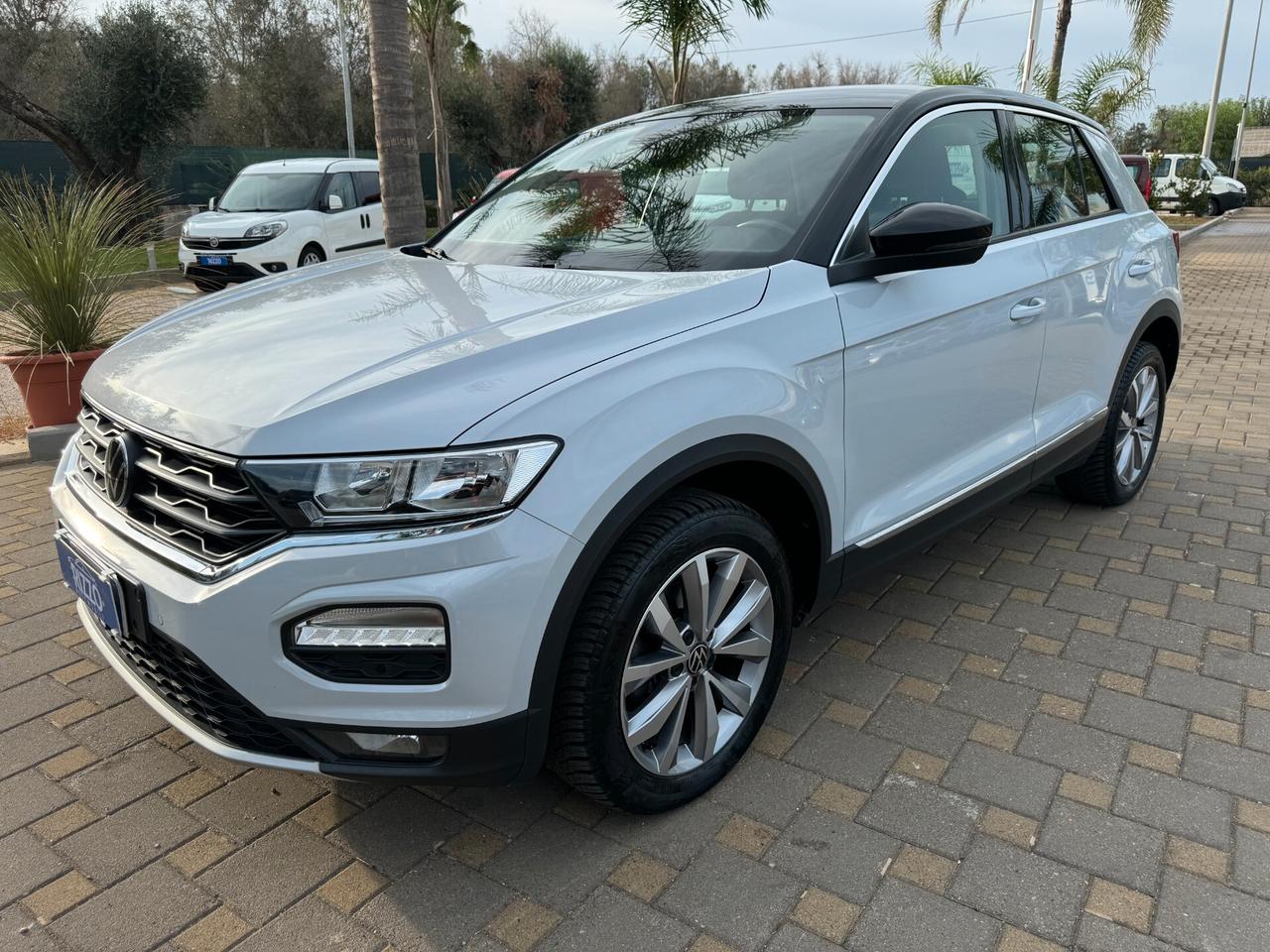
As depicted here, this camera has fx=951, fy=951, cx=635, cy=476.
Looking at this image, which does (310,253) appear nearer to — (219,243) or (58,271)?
(219,243)

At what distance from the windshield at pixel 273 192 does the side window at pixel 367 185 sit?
646 mm

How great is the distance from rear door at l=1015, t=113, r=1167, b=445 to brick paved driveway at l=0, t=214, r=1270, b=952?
856 millimetres

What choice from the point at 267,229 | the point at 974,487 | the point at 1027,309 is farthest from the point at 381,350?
the point at 267,229

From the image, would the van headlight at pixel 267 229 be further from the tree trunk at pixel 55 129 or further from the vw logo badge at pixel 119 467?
the vw logo badge at pixel 119 467

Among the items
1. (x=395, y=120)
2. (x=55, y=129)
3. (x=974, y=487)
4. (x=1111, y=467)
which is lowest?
(x=1111, y=467)

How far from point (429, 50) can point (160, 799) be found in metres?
18.5

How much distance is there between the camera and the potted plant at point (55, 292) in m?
5.16

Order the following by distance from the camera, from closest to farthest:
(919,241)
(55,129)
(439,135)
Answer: (919,241), (55,129), (439,135)

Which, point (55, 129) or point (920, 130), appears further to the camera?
point (55, 129)

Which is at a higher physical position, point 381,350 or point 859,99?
point 859,99

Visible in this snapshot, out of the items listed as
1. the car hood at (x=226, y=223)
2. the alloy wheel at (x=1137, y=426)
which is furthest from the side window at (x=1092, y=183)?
the car hood at (x=226, y=223)

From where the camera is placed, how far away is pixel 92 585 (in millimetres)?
2213

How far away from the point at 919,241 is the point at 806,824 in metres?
1.53

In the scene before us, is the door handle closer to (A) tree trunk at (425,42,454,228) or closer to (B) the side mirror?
(B) the side mirror
